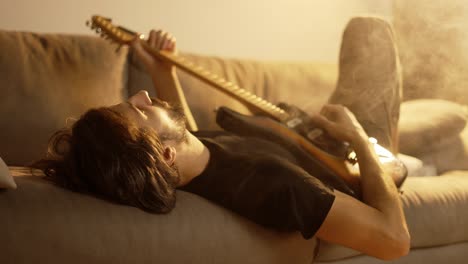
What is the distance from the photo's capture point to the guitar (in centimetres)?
169

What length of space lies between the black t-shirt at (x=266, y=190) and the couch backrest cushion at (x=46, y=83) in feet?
1.94

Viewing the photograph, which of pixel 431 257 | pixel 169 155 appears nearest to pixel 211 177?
pixel 169 155

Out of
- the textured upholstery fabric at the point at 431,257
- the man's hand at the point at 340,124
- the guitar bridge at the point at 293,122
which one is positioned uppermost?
the man's hand at the point at 340,124

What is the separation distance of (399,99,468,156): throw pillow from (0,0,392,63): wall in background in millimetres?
846

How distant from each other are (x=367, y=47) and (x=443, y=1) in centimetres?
91

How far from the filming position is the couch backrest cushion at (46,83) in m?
Result: 1.83

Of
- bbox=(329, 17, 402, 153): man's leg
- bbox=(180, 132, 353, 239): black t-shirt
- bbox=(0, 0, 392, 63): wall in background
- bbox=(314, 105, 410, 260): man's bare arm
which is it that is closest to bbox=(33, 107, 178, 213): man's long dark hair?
bbox=(180, 132, 353, 239): black t-shirt

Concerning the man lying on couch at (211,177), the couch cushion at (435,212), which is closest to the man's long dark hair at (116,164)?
the man lying on couch at (211,177)

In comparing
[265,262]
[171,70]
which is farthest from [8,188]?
[171,70]

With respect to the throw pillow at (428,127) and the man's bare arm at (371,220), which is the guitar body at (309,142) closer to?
the man's bare arm at (371,220)

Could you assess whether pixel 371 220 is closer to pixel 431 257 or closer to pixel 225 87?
pixel 431 257

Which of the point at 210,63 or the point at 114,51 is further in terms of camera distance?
the point at 210,63

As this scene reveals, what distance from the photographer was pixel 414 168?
2.04 meters

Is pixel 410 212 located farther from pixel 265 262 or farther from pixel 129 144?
pixel 129 144
